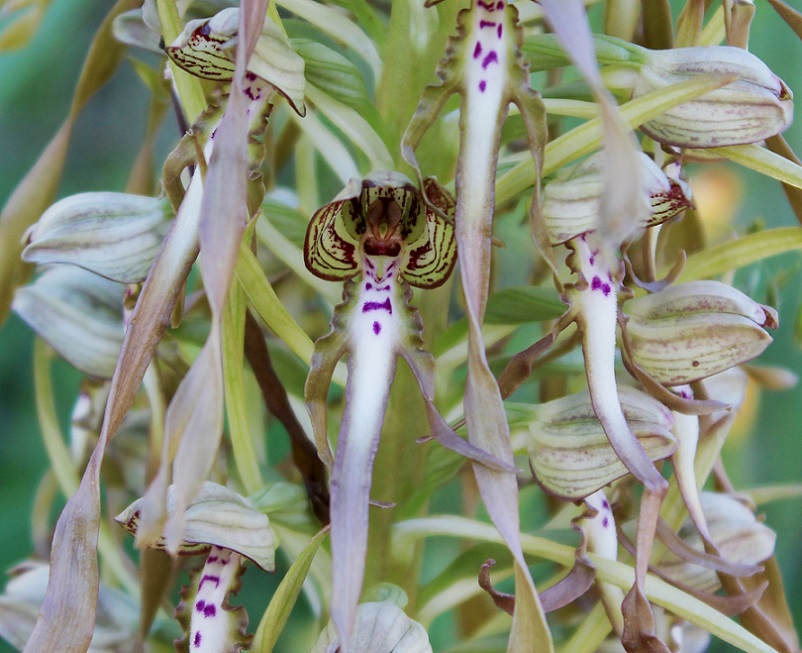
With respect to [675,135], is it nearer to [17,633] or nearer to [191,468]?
[191,468]

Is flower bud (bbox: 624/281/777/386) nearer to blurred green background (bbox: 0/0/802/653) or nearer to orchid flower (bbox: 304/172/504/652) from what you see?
orchid flower (bbox: 304/172/504/652)

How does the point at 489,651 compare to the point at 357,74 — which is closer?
the point at 357,74

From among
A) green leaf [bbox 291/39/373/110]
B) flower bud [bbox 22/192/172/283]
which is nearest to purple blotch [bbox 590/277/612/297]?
green leaf [bbox 291/39/373/110]

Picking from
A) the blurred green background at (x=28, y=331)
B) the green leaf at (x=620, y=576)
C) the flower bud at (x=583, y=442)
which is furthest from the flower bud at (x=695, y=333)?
the blurred green background at (x=28, y=331)

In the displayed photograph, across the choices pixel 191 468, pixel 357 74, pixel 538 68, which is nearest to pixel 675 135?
pixel 538 68

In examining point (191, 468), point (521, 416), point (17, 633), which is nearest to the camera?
point (191, 468)

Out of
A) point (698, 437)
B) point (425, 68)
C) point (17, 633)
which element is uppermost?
point (425, 68)

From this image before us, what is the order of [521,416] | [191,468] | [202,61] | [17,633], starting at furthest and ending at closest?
[17,633] < [521,416] < [202,61] < [191,468]
